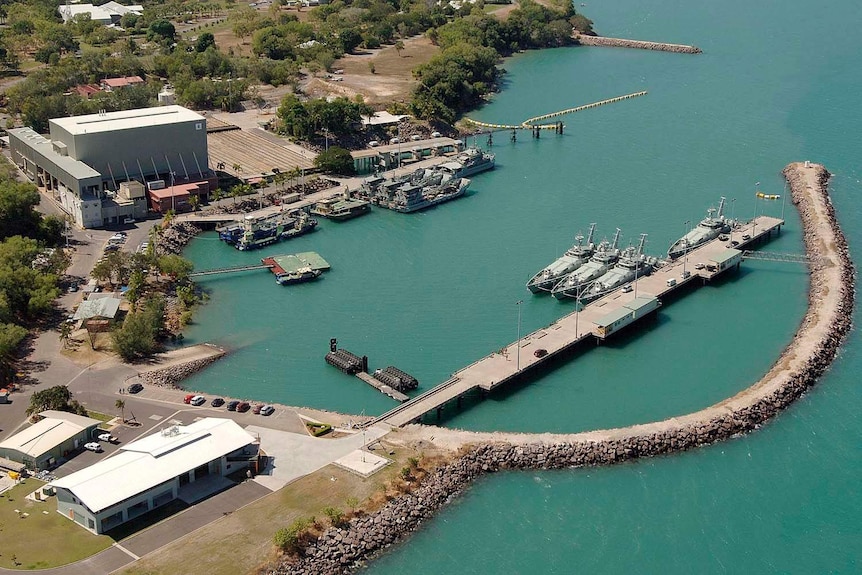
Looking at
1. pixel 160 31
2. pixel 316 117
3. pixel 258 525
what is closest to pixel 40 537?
pixel 258 525

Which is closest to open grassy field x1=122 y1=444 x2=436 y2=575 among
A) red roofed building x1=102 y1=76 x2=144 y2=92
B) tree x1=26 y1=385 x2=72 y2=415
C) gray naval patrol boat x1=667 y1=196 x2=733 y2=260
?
tree x1=26 y1=385 x2=72 y2=415

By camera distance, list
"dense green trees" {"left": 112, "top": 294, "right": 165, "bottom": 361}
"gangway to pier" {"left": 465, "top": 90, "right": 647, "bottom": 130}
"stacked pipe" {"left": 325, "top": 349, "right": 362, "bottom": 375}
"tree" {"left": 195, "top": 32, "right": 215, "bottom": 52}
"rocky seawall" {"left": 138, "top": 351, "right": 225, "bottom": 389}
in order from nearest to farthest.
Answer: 1. "rocky seawall" {"left": 138, "top": 351, "right": 225, "bottom": 389}
2. "dense green trees" {"left": 112, "top": 294, "right": 165, "bottom": 361}
3. "stacked pipe" {"left": 325, "top": 349, "right": 362, "bottom": 375}
4. "gangway to pier" {"left": 465, "top": 90, "right": 647, "bottom": 130}
5. "tree" {"left": 195, "top": 32, "right": 215, "bottom": 52}

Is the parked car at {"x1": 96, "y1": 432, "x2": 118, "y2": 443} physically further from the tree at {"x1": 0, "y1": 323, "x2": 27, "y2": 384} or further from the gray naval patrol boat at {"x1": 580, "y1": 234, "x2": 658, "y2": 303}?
the gray naval patrol boat at {"x1": 580, "y1": 234, "x2": 658, "y2": 303}

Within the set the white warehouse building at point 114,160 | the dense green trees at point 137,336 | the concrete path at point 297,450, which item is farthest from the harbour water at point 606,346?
the white warehouse building at point 114,160

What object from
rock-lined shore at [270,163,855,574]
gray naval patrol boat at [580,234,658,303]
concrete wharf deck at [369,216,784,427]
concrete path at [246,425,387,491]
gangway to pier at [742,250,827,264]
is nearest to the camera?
rock-lined shore at [270,163,855,574]

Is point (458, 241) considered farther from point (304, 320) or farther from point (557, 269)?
point (304, 320)

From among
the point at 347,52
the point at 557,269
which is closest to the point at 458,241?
the point at 557,269

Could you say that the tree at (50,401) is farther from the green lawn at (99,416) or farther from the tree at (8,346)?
the tree at (8,346)
